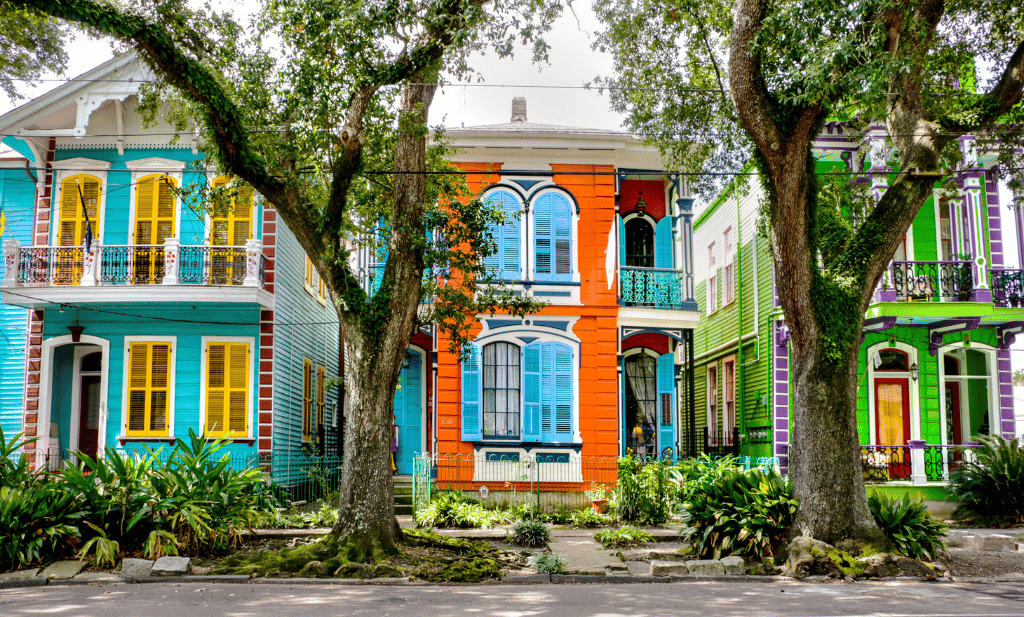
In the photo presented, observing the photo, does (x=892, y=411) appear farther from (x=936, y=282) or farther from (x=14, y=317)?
(x=14, y=317)

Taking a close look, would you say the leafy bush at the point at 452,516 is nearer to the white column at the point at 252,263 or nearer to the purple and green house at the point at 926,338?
the white column at the point at 252,263

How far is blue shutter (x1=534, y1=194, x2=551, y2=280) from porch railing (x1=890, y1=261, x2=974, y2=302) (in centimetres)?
716

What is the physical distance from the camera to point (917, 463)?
17.6m

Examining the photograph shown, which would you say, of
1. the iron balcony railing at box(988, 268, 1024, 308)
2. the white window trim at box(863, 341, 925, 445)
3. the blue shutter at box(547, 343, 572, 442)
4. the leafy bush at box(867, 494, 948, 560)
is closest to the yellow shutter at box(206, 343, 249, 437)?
the blue shutter at box(547, 343, 572, 442)

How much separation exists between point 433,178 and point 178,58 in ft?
13.2

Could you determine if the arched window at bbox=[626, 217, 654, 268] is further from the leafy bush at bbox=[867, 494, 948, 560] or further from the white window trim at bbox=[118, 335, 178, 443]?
the white window trim at bbox=[118, 335, 178, 443]

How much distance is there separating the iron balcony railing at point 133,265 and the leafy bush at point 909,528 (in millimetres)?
11801

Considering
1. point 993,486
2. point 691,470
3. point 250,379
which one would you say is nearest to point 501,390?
point 691,470

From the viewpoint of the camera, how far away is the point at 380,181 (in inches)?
541

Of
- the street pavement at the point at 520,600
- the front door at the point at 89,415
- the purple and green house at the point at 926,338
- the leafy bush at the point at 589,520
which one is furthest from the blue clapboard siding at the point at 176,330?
the purple and green house at the point at 926,338

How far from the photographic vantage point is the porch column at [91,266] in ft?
55.7

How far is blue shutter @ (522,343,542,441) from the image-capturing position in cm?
1848

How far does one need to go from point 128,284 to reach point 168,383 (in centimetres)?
225

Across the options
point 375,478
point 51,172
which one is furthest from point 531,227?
point 51,172
